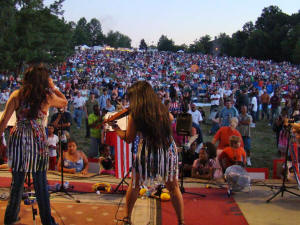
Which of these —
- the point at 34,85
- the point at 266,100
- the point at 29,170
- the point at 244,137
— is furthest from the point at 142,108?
the point at 266,100

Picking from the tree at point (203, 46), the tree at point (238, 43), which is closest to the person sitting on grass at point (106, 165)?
the tree at point (238, 43)

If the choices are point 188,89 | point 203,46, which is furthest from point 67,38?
point 203,46

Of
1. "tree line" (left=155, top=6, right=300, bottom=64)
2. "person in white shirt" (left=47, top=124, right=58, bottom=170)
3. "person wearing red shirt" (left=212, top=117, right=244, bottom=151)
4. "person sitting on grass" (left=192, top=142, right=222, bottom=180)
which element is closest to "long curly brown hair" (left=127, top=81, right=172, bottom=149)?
"person sitting on grass" (left=192, top=142, right=222, bottom=180)

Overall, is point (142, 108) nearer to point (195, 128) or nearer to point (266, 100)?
point (195, 128)

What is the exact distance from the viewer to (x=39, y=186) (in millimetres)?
3365

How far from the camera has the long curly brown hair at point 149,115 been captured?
10.6 ft

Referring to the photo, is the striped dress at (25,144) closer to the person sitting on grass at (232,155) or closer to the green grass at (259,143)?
the person sitting on grass at (232,155)

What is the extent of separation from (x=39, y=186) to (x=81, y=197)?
1.61 m

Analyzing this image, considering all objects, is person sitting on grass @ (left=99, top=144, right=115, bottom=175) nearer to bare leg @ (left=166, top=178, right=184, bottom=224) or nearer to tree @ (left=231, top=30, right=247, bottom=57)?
bare leg @ (left=166, top=178, right=184, bottom=224)

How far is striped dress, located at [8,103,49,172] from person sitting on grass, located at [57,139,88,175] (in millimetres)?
2823

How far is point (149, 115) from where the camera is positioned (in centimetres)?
322

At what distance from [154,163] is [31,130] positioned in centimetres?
122

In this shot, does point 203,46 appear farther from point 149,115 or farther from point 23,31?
point 149,115

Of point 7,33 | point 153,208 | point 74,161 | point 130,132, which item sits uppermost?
point 7,33
